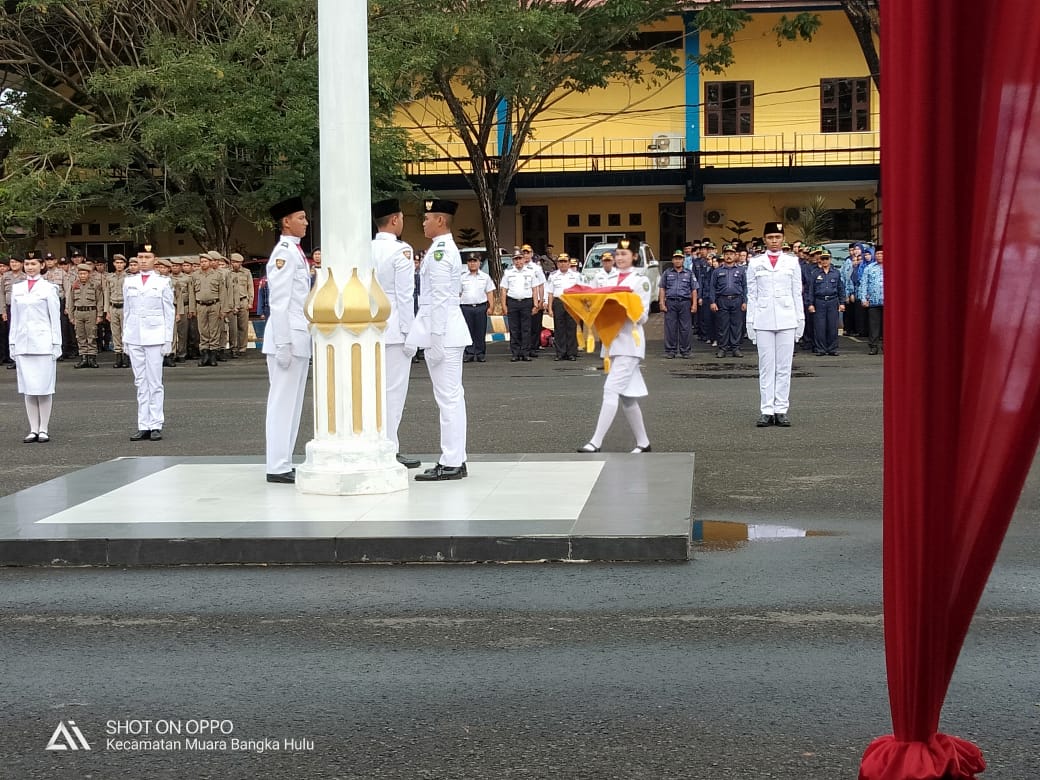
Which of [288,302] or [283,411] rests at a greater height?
[288,302]

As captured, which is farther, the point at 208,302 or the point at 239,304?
the point at 239,304

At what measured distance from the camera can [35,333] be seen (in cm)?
1552

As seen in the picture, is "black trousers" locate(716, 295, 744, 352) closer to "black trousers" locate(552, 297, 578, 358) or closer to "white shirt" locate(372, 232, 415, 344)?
"black trousers" locate(552, 297, 578, 358)

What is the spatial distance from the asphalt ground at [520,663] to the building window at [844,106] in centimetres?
3811

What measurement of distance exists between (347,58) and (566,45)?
27805 millimetres

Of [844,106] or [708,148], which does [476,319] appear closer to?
[708,148]

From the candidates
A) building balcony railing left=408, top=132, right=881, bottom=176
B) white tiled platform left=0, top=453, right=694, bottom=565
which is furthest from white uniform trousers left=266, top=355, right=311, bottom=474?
building balcony railing left=408, top=132, right=881, bottom=176

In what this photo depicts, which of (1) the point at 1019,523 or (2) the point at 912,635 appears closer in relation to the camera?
(2) the point at 912,635

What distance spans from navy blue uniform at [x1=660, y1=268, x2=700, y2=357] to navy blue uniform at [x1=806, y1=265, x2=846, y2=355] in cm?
233

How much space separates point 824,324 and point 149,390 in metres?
14.7

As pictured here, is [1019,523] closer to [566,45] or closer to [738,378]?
[738,378]

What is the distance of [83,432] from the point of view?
51.6 ft

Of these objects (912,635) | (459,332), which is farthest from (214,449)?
(912,635)

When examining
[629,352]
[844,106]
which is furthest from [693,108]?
[629,352]
